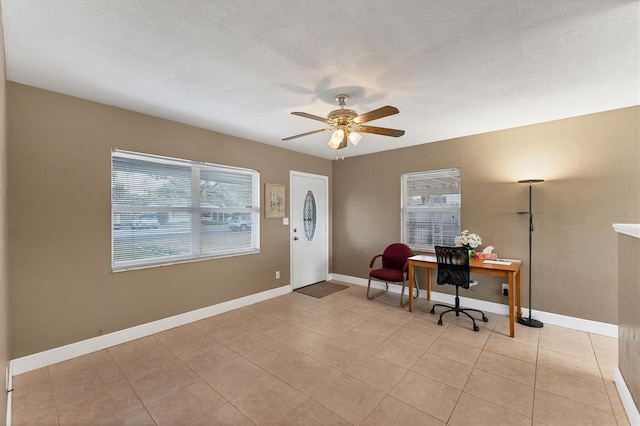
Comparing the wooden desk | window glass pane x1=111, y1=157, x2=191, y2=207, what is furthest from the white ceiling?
the wooden desk

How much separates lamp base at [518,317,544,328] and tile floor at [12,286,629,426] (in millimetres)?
107

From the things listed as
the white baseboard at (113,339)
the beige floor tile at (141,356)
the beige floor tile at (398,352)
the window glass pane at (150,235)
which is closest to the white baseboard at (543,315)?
the beige floor tile at (398,352)

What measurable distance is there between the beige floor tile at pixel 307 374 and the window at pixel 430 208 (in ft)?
9.28

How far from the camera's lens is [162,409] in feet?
6.53

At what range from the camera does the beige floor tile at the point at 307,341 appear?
2863 mm

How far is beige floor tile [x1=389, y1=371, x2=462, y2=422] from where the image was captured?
1.97 metres

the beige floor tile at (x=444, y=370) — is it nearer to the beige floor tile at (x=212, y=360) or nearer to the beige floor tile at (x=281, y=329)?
the beige floor tile at (x=281, y=329)

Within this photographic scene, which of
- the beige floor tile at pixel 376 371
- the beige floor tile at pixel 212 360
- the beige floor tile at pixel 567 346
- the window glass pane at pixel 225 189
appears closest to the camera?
the beige floor tile at pixel 376 371

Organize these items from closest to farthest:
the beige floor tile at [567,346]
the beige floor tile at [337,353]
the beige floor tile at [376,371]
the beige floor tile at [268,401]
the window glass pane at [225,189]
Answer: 1. the beige floor tile at [268,401]
2. the beige floor tile at [376,371]
3. the beige floor tile at [337,353]
4. the beige floor tile at [567,346]
5. the window glass pane at [225,189]

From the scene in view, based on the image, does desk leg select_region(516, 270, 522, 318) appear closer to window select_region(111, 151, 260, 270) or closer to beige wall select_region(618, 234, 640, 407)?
beige wall select_region(618, 234, 640, 407)

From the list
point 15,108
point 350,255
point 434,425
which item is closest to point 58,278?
point 15,108

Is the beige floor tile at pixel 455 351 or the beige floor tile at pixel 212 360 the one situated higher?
the beige floor tile at pixel 212 360

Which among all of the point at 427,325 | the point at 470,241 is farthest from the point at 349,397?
the point at 470,241

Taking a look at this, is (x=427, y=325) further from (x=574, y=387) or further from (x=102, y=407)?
(x=102, y=407)
